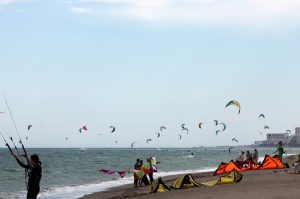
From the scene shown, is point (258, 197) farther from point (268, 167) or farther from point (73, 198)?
point (268, 167)

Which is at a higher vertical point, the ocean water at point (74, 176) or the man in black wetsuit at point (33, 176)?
the man in black wetsuit at point (33, 176)

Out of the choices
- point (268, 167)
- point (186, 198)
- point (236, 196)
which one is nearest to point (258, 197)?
point (236, 196)

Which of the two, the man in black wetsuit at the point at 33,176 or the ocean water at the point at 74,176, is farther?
the ocean water at the point at 74,176

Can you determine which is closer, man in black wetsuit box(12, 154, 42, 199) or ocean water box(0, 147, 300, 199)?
man in black wetsuit box(12, 154, 42, 199)

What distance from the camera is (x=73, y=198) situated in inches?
784

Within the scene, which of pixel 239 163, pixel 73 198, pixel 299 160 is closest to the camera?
pixel 299 160

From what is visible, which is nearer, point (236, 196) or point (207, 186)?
point (236, 196)

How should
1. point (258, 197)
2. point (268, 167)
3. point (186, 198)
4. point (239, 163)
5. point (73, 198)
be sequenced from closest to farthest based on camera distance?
point (258, 197)
point (186, 198)
point (73, 198)
point (268, 167)
point (239, 163)

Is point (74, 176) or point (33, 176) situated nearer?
point (33, 176)

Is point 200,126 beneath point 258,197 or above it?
above

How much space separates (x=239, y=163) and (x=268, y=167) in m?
2.06

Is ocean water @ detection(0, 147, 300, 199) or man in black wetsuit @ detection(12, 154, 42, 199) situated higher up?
man in black wetsuit @ detection(12, 154, 42, 199)

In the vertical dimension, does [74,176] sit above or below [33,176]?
below

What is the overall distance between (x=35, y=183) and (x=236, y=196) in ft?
15.9
